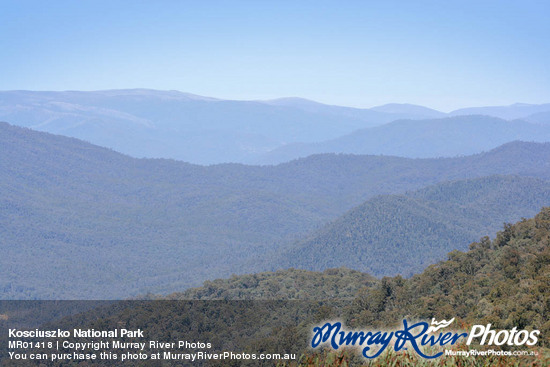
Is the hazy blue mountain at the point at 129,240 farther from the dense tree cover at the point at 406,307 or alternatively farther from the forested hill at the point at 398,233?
the dense tree cover at the point at 406,307

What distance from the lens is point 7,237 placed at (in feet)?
498

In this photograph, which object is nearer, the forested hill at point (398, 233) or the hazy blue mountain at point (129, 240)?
the forested hill at point (398, 233)

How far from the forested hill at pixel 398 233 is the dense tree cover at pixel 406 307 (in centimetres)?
5575

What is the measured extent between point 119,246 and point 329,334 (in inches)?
5741

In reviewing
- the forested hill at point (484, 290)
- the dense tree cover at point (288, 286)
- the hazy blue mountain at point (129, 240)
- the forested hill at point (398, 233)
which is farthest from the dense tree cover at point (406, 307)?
the hazy blue mountain at point (129, 240)

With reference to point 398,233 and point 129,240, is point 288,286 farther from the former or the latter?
point 129,240

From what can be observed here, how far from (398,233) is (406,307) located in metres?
84.5

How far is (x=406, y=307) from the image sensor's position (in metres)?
29.0

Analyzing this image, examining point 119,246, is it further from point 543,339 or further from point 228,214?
point 543,339

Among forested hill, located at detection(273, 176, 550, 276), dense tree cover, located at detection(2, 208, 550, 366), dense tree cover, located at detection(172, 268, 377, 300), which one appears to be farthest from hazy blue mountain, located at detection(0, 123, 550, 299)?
dense tree cover, located at detection(2, 208, 550, 366)

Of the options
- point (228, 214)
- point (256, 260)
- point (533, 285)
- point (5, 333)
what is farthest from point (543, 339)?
point (228, 214)

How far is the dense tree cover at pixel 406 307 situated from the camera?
67.3 feet

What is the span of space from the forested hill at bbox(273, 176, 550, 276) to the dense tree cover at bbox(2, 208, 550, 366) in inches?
2195

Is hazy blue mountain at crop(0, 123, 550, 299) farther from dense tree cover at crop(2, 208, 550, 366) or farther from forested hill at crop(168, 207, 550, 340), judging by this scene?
forested hill at crop(168, 207, 550, 340)
